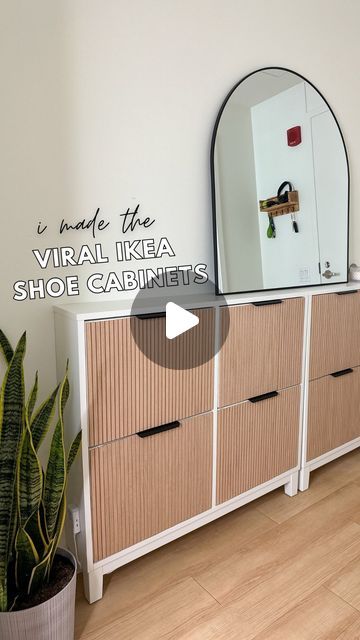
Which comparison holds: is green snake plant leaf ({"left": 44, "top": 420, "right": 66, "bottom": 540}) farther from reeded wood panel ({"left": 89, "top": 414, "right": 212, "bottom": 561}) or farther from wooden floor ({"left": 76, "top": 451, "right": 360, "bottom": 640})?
wooden floor ({"left": 76, "top": 451, "right": 360, "bottom": 640})

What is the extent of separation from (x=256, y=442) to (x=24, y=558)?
97 cm

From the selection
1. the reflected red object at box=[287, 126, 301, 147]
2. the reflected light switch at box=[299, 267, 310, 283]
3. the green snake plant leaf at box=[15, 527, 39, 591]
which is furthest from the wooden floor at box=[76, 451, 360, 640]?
the reflected red object at box=[287, 126, 301, 147]

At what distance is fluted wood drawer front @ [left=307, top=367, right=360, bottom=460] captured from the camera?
197 centimetres

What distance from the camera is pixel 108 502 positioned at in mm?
1377

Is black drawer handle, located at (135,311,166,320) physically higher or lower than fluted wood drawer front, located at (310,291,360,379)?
higher

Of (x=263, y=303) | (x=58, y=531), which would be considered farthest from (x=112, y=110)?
(x=58, y=531)

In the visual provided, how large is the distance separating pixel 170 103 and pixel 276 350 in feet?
3.53

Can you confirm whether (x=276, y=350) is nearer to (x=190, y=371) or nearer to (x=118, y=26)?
(x=190, y=371)

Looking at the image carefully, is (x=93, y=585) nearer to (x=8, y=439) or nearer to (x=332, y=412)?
(x=8, y=439)

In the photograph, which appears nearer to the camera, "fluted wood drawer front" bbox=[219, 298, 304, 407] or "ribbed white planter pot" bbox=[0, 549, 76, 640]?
"ribbed white planter pot" bbox=[0, 549, 76, 640]

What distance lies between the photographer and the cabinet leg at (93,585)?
4.50 ft

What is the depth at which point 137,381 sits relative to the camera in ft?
4.54

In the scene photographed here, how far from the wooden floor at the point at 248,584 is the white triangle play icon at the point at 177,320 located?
2.85ft

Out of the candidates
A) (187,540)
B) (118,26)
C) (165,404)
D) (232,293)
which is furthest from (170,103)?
(187,540)
